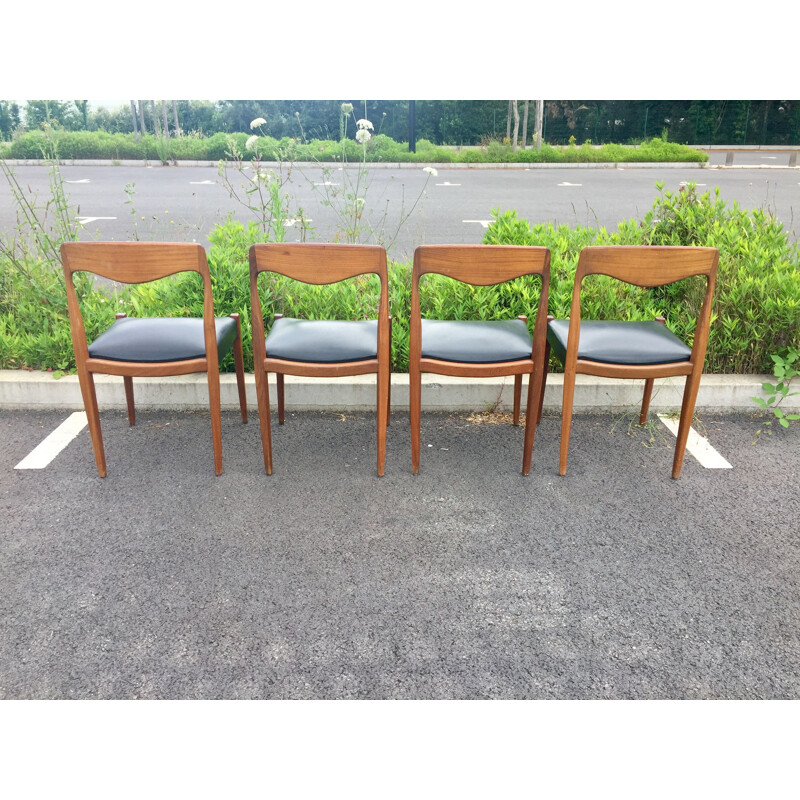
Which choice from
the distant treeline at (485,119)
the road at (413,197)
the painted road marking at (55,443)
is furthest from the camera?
the distant treeline at (485,119)

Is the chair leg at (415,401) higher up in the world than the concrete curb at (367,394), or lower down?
higher up

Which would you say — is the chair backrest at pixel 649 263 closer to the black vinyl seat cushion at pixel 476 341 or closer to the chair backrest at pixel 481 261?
the chair backrest at pixel 481 261

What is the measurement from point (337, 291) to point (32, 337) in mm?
2104

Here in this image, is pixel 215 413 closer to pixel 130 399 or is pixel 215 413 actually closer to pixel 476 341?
pixel 130 399

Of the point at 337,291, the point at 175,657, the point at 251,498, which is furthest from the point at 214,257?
the point at 175,657

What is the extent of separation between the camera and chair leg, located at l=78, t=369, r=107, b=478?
11.5 ft

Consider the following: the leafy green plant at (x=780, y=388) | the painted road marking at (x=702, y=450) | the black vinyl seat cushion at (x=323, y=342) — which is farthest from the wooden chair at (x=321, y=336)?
the leafy green plant at (x=780, y=388)

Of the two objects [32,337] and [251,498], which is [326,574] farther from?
[32,337]

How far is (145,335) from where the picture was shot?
3531mm

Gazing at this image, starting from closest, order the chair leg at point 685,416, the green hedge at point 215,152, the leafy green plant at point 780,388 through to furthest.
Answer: the chair leg at point 685,416 → the leafy green plant at point 780,388 → the green hedge at point 215,152

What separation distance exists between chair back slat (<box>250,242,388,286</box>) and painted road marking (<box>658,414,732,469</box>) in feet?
6.94

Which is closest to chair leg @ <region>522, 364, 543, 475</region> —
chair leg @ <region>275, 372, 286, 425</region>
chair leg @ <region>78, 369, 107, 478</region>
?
chair leg @ <region>275, 372, 286, 425</region>

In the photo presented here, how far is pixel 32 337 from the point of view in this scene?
4.52 m

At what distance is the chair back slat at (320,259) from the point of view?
3.23 metres
